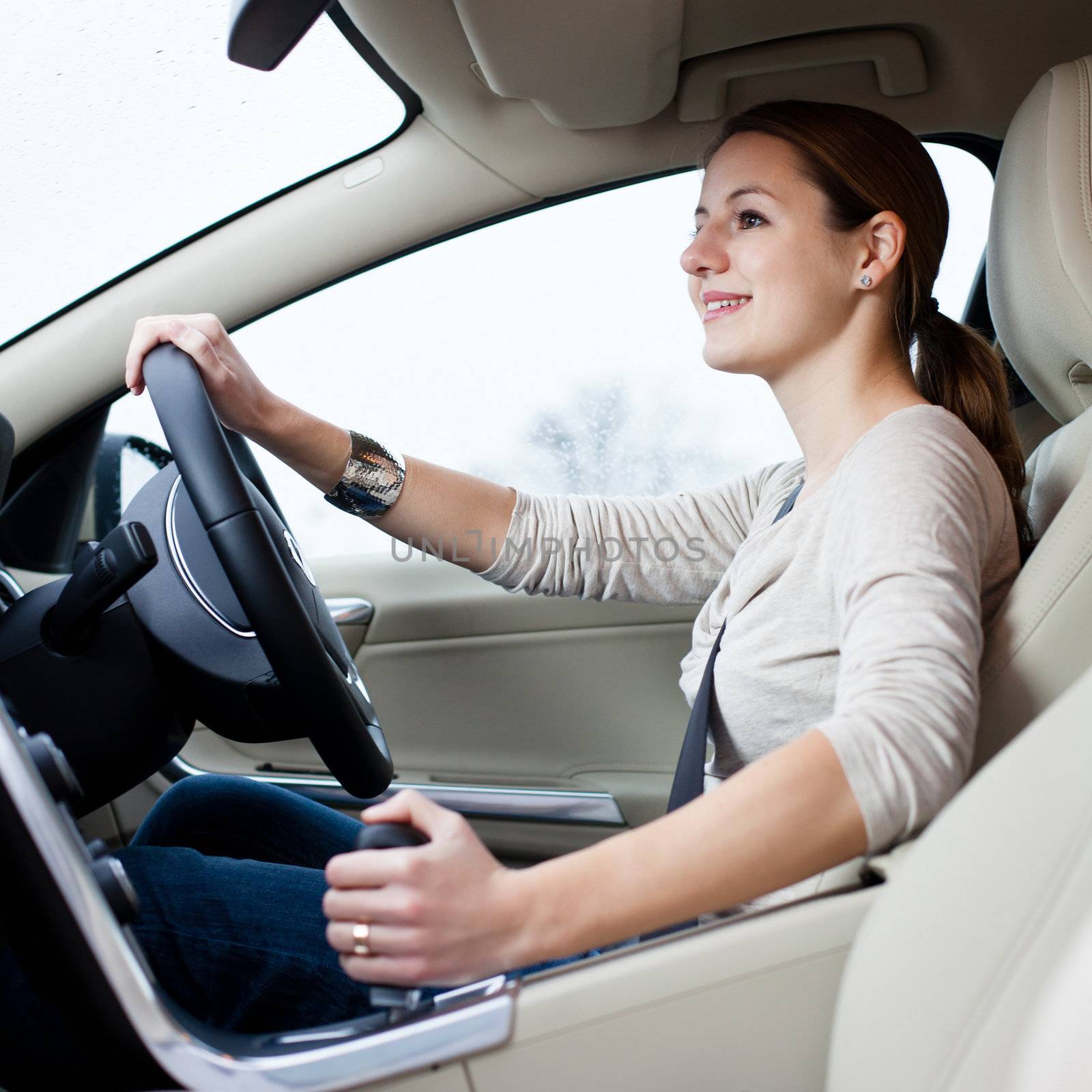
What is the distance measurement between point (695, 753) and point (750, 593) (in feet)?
0.54

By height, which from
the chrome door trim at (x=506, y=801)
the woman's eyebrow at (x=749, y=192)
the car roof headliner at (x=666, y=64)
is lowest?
the chrome door trim at (x=506, y=801)

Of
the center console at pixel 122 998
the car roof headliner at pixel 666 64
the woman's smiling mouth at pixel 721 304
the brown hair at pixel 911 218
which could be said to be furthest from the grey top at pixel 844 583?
the car roof headliner at pixel 666 64

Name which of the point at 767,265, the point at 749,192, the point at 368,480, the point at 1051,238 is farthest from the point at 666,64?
the point at 368,480

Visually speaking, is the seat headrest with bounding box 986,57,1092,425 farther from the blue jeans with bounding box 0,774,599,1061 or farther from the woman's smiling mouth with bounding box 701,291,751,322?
the blue jeans with bounding box 0,774,599,1061

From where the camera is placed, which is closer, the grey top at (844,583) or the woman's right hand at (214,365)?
the grey top at (844,583)

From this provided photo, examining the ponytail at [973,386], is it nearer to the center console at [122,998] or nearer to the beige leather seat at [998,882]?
the beige leather seat at [998,882]

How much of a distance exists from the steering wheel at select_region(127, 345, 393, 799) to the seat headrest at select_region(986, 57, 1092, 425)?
78 centimetres

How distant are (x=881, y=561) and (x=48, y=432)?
125 centimetres

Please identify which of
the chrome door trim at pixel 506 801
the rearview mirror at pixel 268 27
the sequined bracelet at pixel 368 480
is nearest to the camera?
the rearview mirror at pixel 268 27

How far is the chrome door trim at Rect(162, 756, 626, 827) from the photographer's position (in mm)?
1818

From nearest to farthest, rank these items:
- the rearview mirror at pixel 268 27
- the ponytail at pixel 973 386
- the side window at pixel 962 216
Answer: the rearview mirror at pixel 268 27 < the ponytail at pixel 973 386 < the side window at pixel 962 216

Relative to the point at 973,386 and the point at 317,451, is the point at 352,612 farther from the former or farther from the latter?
the point at 973,386

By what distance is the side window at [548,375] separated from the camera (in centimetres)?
185

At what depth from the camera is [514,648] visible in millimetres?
1956
